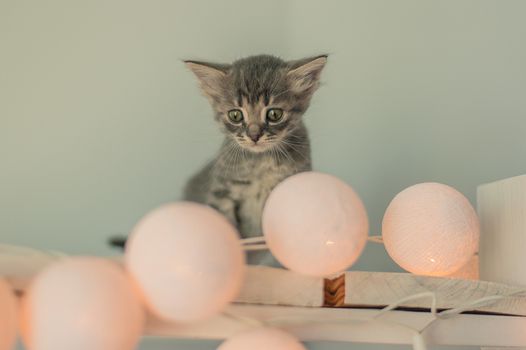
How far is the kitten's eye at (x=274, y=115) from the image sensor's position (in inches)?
36.2

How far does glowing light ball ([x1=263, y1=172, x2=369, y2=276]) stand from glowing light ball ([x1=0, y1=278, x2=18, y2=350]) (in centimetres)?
21

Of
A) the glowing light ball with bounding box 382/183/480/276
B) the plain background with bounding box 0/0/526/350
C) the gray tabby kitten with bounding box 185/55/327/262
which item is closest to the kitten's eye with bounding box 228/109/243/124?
the gray tabby kitten with bounding box 185/55/327/262

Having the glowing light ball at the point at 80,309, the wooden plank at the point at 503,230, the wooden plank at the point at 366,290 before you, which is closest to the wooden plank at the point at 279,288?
the wooden plank at the point at 366,290

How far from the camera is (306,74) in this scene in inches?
37.2

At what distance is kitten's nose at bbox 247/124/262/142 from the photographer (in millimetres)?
895

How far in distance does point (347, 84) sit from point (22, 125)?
0.56 metres

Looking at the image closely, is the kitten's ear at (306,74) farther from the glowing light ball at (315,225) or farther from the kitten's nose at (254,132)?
the glowing light ball at (315,225)

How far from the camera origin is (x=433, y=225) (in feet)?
2.06

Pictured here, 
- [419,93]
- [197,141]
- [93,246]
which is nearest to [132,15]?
[197,141]

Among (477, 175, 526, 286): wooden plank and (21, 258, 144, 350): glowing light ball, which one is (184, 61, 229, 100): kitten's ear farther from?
(21, 258, 144, 350): glowing light ball

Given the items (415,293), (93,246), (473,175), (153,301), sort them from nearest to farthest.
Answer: (153,301) → (415,293) → (93,246) → (473,175)

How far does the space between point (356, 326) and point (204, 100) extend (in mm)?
608

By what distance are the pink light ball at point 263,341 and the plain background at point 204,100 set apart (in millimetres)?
548

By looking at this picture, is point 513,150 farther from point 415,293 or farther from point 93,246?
point 93,246
